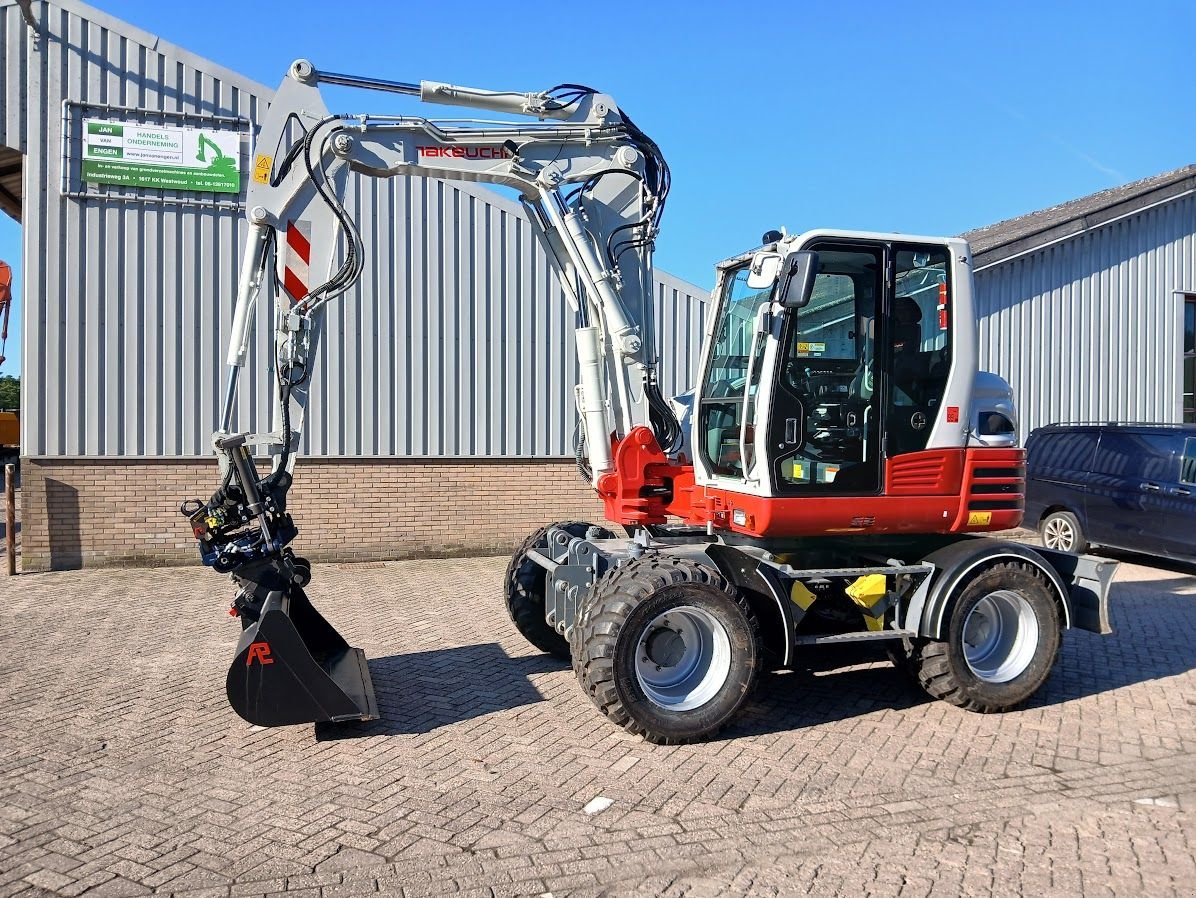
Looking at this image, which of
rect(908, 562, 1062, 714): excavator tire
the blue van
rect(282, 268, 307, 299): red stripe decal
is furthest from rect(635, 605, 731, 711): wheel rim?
the blue van

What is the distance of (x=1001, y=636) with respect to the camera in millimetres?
6484

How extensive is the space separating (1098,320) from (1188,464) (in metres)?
4.92

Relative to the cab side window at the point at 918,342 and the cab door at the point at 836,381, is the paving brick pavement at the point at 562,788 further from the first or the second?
the cab side window at the point at 918,342

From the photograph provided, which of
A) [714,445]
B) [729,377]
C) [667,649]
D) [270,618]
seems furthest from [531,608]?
[270,618]

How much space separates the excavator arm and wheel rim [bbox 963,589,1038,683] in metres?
2.34

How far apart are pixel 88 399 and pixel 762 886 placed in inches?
395

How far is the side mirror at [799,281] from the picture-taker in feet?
18.6

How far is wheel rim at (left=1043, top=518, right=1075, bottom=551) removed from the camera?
12609mm

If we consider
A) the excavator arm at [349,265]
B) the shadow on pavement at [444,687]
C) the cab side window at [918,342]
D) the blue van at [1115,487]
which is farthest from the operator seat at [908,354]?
the blue van at [1115,487]

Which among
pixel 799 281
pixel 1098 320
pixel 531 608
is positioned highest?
pixel 1098 320

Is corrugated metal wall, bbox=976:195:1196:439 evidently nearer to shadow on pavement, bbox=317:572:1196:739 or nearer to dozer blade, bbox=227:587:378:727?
shadow on pavement, bbox=317:572:1196:739

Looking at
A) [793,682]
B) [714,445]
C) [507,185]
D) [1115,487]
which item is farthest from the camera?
[1115,487]

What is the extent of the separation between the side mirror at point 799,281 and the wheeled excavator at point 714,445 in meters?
0.01

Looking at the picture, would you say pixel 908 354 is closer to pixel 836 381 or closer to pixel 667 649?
pixel 836 381
